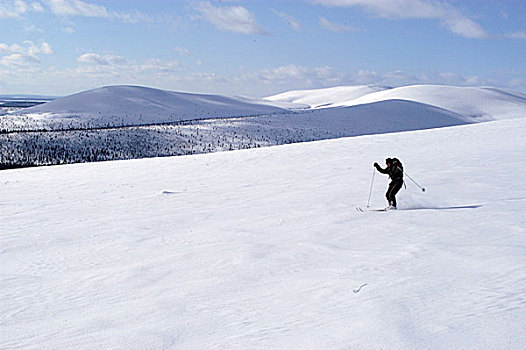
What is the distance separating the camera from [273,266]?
695cm

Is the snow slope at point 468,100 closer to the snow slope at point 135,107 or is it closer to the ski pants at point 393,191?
the snow slope at point 135,107

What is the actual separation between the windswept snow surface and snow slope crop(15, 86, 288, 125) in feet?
270

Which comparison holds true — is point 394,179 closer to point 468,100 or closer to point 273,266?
point 273,266

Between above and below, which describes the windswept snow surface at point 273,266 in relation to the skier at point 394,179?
below

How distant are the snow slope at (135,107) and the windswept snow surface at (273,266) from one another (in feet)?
270

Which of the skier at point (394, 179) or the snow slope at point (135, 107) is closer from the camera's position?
the skier at point (394, 179)

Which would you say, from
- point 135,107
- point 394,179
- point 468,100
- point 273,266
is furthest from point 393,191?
point 468,100

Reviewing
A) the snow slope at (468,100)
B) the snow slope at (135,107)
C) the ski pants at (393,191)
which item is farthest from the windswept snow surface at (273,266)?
the snow slope at (468,100)

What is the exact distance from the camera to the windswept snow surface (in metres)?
4.87

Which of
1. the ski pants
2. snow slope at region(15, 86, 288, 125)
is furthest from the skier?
snow slope at region(15, 86, 288, 125)

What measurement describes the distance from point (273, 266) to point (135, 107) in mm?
Result: 111313

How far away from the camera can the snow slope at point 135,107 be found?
99.1 m

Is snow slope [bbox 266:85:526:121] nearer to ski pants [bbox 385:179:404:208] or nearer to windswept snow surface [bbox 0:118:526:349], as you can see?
windswept snow surface [bbox 0:118:526:349]

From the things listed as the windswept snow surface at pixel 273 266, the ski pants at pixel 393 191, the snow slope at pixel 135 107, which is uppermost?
the snow slope at pixel 135 107
